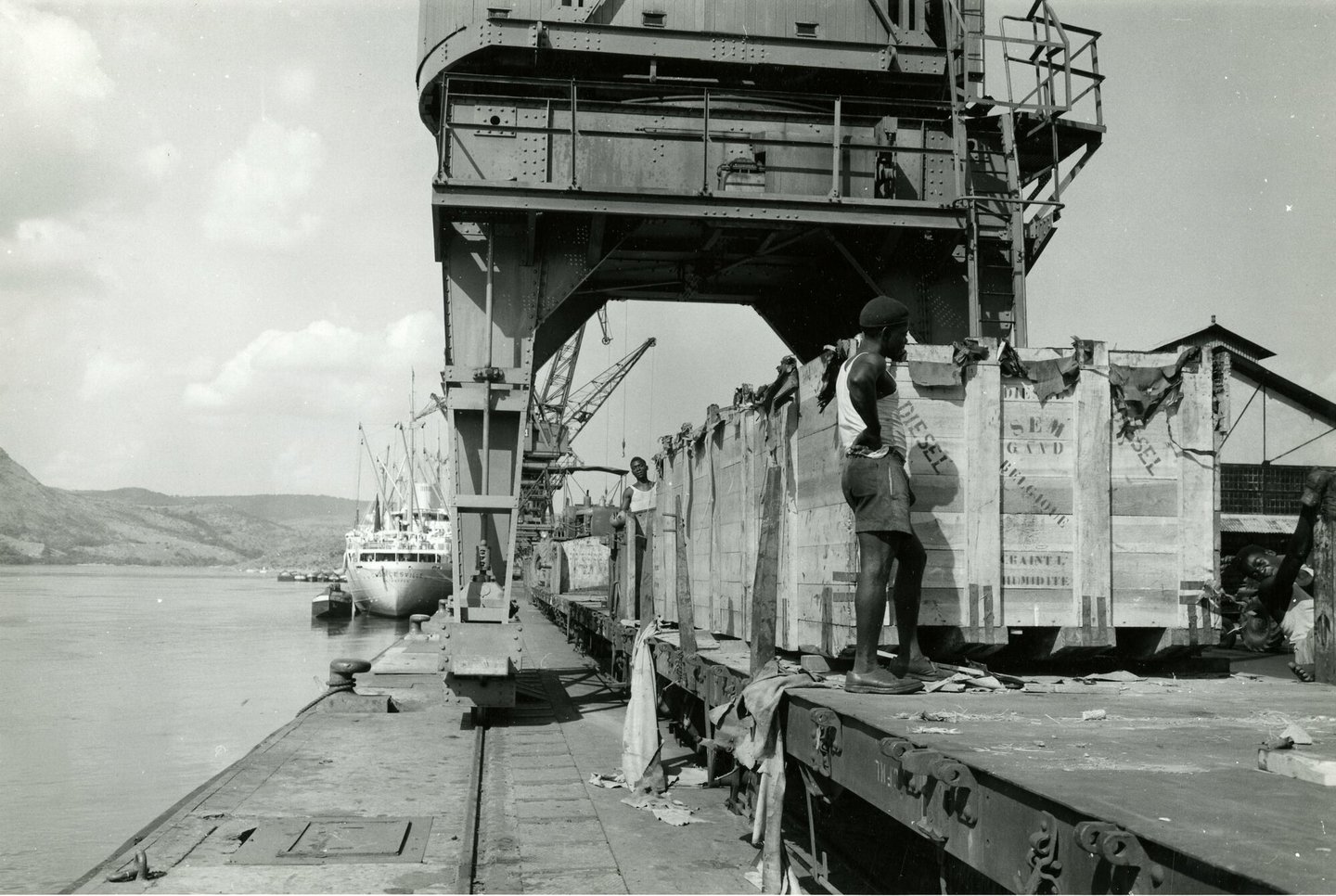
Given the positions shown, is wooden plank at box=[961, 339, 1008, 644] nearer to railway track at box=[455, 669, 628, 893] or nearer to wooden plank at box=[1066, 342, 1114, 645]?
wooden plank at box=[1066, 342, 1114, 645]

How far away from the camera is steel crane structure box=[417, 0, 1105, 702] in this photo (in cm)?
1133

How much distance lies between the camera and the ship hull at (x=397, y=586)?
57.6 meters

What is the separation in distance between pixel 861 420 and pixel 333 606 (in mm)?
58564

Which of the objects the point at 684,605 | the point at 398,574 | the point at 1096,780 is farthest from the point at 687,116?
the point at 398,574

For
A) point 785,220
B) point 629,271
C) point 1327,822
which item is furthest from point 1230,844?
point 629,271

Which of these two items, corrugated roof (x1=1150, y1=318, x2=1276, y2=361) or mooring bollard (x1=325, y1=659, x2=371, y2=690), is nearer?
mooring bollard (x1=325, y1=659, x2=371, y2=690)

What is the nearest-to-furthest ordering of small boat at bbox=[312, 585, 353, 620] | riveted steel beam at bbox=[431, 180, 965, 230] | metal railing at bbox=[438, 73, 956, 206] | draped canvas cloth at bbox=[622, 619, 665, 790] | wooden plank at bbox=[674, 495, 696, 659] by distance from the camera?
draped canvas cloth at bbox=[622, 619, 665, 790], wooden plank at bbox=[674, 495, 696, 659], riveted steel beam at bbox=[431, 180, 965, 230], metal railing at bbox=[438, 73, 956, 206], small boat at bbox=[312, 585, 353, 620]

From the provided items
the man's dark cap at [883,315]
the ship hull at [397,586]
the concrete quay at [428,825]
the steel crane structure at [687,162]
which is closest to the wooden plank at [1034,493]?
the man's dark cap at [883,315]

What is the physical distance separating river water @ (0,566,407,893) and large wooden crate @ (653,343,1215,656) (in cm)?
864

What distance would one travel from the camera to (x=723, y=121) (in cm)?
1166

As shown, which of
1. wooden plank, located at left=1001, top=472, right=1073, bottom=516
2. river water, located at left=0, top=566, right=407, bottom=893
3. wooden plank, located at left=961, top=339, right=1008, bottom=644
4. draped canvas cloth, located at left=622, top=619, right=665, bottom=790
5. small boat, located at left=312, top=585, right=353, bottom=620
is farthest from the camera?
small boat, located at left=312, top=585, right=353, bottom=620

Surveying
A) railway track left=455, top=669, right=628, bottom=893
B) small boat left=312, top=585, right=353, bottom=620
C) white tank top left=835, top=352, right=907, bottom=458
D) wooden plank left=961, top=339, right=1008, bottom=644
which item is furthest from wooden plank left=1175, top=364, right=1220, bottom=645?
small boat left=312, top=585, right=353, bottom=620

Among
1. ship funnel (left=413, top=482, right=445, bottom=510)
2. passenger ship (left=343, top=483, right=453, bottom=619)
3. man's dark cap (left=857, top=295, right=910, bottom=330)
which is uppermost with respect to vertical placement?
ship funnel (left=413, top=482, right=445, bottom=510)

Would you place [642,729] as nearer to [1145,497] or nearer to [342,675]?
[1145,497]
